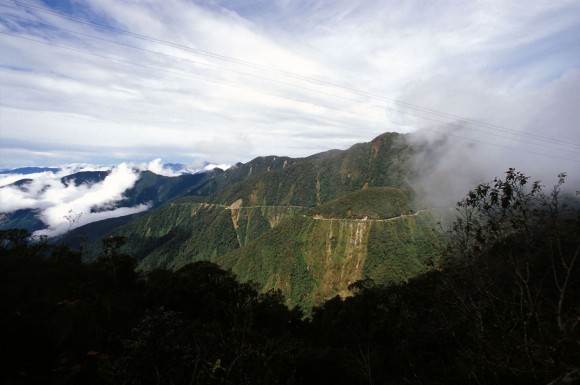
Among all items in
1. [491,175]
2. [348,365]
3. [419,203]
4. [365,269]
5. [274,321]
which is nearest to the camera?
[348,365]

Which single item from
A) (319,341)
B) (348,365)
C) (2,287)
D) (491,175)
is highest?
(491,175)

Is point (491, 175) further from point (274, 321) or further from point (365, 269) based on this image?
point (274, 321)

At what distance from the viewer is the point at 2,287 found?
1104 inches

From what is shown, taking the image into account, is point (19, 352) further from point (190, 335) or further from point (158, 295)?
point (158, 295)

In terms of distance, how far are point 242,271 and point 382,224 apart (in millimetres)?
61548

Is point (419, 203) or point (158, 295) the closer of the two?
point (158, 295)

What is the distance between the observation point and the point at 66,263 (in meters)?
47.7

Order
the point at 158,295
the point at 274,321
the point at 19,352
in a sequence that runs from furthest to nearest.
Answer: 1. the point at 274,321
2. the point at 158,295
3. the point at 19,352

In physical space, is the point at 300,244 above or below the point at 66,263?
below

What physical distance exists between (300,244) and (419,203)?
57561 mm

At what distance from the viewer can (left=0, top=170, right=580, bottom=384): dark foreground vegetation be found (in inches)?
495

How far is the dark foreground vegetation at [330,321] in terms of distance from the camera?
12570mm

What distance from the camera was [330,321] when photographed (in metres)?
52.2

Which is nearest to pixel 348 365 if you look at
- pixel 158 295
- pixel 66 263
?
pixel 158 295
